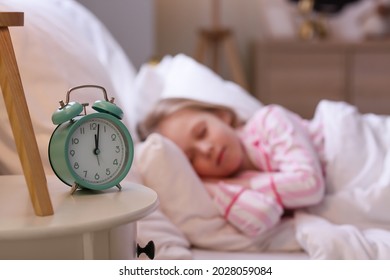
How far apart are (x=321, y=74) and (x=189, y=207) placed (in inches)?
103

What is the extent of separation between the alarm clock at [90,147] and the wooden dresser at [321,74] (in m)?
2.99

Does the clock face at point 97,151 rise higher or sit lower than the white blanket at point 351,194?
higher

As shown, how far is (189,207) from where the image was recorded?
4.38 feet

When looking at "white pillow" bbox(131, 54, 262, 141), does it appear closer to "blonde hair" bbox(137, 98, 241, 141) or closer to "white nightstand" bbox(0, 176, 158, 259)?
"blonde hair" bbox(137, 98, 241, 141)

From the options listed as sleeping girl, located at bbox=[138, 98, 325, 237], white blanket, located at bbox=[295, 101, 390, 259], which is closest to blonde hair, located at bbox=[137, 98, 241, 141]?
sleeping girl, located at bbox=[138, 98, 325, 237]

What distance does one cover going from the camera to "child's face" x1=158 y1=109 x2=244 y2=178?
156 cm

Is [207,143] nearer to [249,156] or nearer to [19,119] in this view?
[249,156]

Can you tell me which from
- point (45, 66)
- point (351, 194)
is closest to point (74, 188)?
point (45, 66)

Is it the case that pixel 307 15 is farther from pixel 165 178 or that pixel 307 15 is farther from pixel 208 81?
pixel 165 178

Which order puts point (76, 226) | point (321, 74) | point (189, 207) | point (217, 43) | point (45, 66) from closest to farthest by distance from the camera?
point (76, 226), point (45, 66), point (189, 207), point (321, 74), point (217, 43)

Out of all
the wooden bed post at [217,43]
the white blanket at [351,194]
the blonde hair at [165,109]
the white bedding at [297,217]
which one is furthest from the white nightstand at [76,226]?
the wooden bed post at [217,43]

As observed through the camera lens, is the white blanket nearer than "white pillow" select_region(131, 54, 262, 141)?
Yes

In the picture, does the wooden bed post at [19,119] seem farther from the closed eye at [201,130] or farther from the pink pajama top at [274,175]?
the closed eye at [201,130]

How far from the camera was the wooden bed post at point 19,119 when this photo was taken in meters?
0.74
